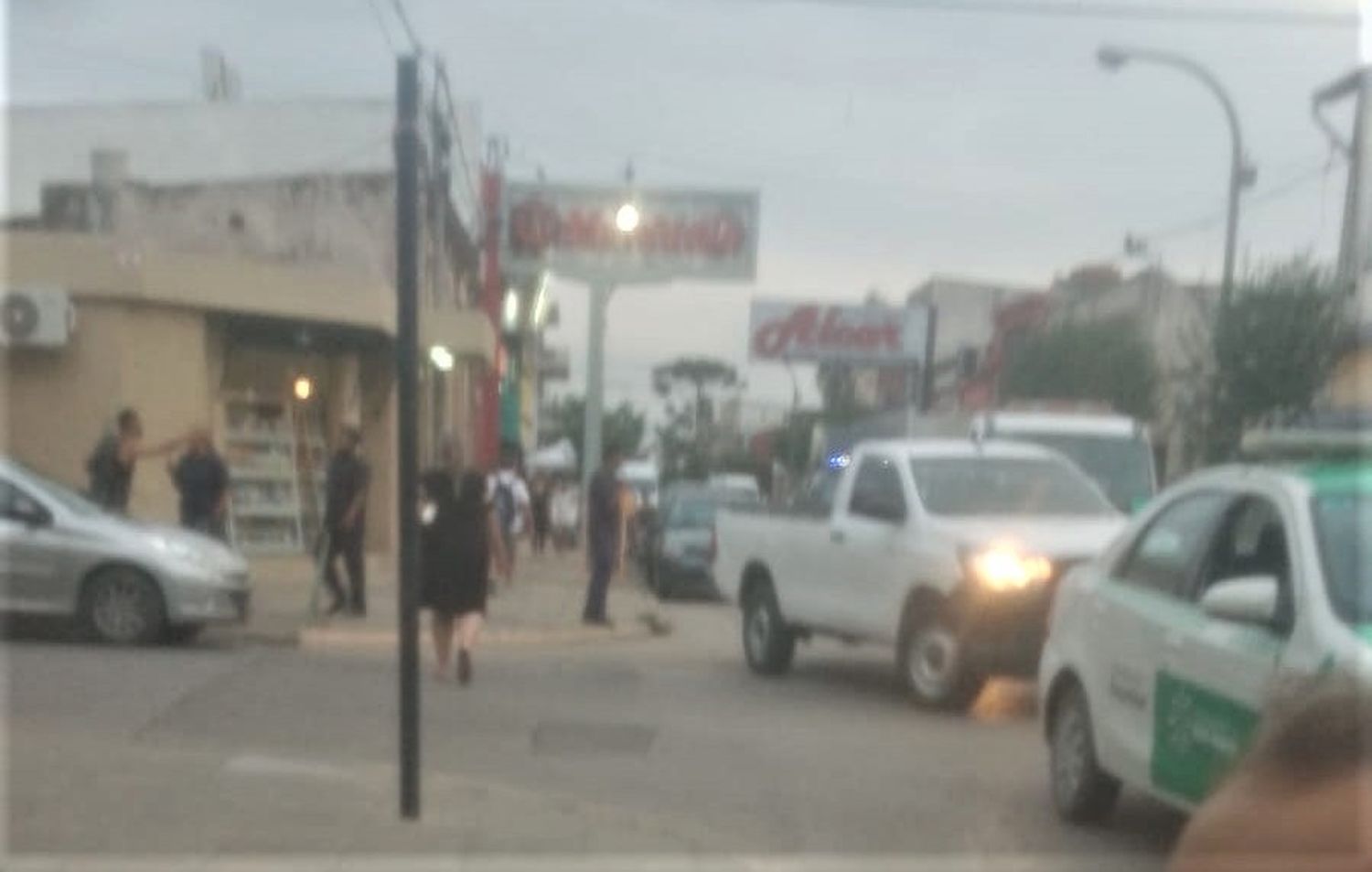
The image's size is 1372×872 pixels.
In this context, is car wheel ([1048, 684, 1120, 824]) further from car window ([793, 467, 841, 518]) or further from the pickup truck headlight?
car window ([793, 467, 841, 518])

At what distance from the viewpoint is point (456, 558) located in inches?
582

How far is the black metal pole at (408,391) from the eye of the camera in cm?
904

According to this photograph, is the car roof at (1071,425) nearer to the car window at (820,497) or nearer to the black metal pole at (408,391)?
the car window at (820,497)

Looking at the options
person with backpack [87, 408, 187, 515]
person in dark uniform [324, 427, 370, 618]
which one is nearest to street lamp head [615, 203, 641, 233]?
person with backpack [87, 408, 187, 515]

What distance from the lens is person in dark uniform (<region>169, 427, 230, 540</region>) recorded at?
19714mm

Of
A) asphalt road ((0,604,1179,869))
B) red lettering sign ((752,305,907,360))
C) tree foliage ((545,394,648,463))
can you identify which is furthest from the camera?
tree foliage ((545,394,648,463))

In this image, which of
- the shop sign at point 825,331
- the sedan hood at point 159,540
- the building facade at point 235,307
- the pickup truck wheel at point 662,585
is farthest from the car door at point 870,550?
the shop sign at point 825,331

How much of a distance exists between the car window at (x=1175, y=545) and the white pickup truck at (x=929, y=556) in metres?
4.06

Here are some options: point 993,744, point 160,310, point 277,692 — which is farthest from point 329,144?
point 993,744

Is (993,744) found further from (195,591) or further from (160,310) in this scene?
(160,310)

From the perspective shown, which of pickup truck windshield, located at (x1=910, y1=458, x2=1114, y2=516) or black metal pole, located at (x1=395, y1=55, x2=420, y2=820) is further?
pickup truck windshield, located at (x1=910, y1=458, x2=1114, y2=516)

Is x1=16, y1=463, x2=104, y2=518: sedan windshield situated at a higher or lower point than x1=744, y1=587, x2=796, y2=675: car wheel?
higher

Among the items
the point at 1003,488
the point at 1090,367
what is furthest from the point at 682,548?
the point at 1003,488

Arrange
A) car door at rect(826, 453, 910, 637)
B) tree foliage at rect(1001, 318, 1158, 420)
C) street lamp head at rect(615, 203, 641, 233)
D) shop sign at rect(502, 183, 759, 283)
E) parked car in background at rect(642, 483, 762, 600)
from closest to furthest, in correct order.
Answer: car door at rect(826, 453, 910, 637), parked car in background at rect(642, 483, 762, 600), street lamp head at rect(615, 203, 641, 233), shop sign at rect(502, 183, 759, 283), tree foliage at rect(1001, 318, 1158, 420)
